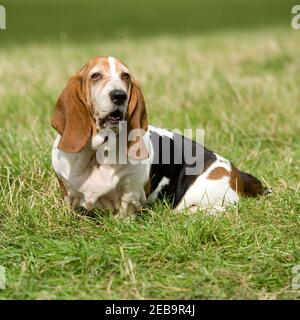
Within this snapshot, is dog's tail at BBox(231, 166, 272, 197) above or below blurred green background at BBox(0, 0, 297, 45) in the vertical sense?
below

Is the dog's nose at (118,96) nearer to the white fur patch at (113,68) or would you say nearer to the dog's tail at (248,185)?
the white fur patch at (113,68)

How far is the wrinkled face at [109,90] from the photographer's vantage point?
4867 mm

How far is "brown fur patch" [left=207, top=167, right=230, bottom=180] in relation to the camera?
5773mm

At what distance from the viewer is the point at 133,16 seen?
31.4 metres

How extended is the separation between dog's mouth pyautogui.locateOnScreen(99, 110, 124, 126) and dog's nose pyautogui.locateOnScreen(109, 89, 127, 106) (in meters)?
0.09

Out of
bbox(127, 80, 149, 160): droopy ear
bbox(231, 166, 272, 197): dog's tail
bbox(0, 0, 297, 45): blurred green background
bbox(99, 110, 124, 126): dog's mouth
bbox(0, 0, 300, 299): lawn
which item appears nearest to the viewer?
bbox(0, 0, 300, 299): lawn

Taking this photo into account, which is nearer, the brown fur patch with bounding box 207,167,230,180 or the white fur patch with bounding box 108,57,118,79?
the white fur patch with bounding box 108,57,118,79

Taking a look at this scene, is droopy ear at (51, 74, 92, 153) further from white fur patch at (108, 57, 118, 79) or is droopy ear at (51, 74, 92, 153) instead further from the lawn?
the lawn

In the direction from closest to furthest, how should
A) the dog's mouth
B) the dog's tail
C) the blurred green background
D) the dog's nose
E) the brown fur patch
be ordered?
the dog's nose → the dog's mouth → the brown fur patch → the dog's tail → the blurred green background

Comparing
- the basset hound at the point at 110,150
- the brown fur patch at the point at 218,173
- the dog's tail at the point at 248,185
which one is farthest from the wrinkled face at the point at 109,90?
the dog's tail at the point at 248,185

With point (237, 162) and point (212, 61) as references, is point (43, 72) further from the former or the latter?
point (237, 162)

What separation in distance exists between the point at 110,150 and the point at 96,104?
1.26ft

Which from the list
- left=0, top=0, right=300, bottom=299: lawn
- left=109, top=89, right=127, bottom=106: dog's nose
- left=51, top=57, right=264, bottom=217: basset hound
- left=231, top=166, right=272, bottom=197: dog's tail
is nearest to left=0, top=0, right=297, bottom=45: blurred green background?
left=0, top=0, right=300, bottom=299: lawn

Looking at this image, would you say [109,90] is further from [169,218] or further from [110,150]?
[169,218]
